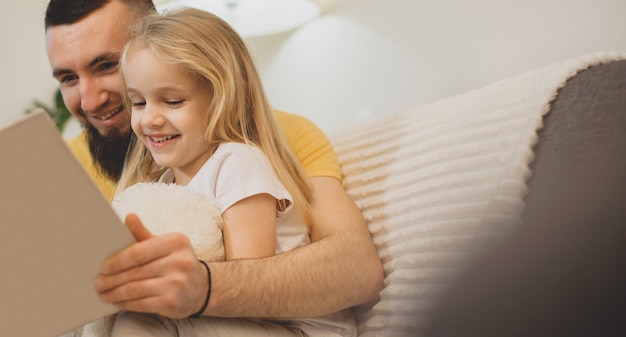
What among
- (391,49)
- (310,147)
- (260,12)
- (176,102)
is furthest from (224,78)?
(260,12)

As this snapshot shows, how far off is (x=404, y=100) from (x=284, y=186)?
80 cm

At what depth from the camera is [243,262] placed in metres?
0.99

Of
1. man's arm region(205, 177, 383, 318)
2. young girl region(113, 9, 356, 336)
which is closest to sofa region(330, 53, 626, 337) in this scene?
man's arm region(205, 177, 383, 318)

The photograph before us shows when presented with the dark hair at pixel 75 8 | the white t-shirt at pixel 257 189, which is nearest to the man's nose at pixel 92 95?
the dark hair at pixel 75 8

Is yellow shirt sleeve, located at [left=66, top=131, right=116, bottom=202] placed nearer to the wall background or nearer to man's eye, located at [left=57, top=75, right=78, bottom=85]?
man's eye, located at [left=57, top=75, right=78, bottom=85]

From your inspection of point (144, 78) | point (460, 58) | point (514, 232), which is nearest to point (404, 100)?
point (460, 58)

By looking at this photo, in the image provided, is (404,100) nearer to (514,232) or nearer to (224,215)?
(224,215)

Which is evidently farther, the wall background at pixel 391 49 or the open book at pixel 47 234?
the wall background at pixel 391 49

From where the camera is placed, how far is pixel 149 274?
0.84 m

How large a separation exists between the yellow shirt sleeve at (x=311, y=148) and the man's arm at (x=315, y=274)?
5 centimetres

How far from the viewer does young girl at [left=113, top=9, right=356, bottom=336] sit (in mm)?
1066

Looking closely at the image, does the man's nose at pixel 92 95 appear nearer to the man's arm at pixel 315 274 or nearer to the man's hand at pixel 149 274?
the man's arm at pixel 315 274

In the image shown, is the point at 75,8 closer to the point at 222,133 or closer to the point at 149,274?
the point at 222,133

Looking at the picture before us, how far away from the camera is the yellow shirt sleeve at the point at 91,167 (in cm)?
163
